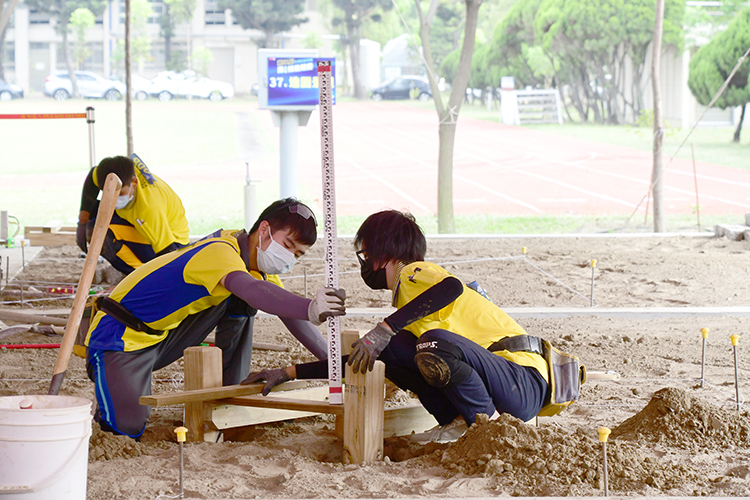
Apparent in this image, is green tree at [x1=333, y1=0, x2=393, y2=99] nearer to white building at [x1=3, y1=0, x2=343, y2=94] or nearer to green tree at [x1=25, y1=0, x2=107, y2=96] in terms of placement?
white building at [x1=3, y1=0, x2=343, y2=94]

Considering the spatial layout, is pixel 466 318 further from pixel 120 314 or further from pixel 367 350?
pixel 120 314

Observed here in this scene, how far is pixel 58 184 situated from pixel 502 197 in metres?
9.68

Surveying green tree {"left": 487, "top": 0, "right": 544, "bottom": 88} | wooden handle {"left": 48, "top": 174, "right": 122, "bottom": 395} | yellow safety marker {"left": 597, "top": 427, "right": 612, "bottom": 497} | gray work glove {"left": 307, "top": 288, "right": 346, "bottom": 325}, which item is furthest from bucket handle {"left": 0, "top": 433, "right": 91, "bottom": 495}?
green tree {"left": 487, "top": 0, "right": 544, "bottom": 88}

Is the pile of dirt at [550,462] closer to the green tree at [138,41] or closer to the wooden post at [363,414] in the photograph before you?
the wooden post at [363,414]

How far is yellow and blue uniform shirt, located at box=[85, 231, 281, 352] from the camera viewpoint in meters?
3.38

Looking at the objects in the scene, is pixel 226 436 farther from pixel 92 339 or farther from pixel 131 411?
pixel 92 339

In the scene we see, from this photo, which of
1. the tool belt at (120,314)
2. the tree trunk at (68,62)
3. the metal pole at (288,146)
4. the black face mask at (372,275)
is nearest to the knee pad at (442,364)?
the black face mask at (372,275)

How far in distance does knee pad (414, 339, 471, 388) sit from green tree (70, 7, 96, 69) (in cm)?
2733

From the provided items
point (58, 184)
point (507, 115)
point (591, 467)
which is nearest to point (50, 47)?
point (58, 184)

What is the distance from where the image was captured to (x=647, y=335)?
18.4ft

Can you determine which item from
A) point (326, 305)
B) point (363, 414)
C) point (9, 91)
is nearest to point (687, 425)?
point (363, 414)

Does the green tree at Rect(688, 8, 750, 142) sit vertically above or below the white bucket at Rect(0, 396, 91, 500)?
above

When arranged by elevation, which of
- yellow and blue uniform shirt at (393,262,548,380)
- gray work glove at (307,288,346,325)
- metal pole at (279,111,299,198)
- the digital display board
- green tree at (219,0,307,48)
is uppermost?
green tree at (219,0,307,48)

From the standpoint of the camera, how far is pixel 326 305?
3.02 m
